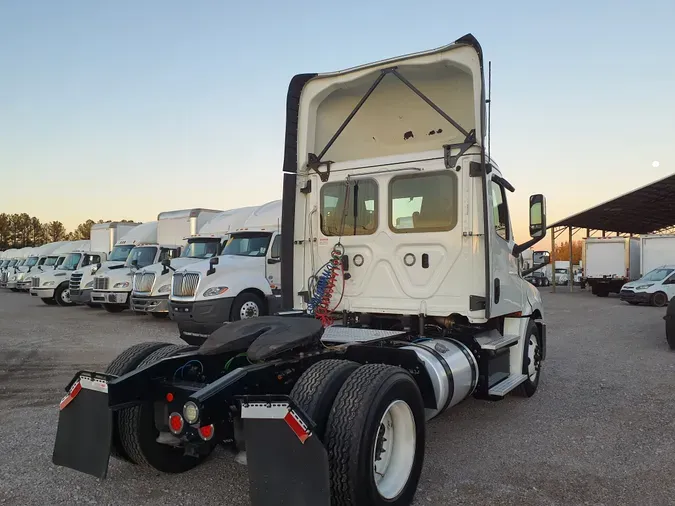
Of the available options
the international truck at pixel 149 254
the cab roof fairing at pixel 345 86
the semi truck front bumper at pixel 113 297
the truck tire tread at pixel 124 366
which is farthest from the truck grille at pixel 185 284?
the truck tire tread at pixel 124 366

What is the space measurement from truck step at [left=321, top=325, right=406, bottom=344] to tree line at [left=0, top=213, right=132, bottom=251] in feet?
268

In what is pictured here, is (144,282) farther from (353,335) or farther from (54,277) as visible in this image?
(353,335)

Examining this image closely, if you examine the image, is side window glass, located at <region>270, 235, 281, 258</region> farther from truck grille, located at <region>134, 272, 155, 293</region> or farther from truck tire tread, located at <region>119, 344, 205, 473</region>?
truck tire tread, located at <region>119, 344, 205, 473</region>

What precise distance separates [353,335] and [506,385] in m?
1.86

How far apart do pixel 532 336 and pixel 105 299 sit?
520 inches

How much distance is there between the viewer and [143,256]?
57.3ft

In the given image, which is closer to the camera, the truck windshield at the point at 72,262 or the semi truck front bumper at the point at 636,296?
the semi truck front bumper at the point at 636,296

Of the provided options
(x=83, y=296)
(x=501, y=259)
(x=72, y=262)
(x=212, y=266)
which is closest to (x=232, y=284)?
(x=212, y=266)

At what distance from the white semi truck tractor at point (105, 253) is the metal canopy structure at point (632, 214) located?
1625 centimetres

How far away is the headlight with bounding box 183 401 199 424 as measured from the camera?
11.1 ft

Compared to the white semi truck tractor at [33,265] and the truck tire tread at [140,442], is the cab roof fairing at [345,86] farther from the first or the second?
the white semi truck tractor at [33,265]

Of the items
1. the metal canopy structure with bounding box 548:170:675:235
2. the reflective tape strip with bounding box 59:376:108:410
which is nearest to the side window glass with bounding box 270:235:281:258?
the reflective tape strip with bounding box 59:376:108:410

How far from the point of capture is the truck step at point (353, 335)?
4.69 m

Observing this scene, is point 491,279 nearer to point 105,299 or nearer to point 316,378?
point 316,378
